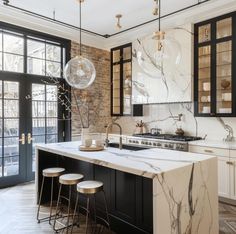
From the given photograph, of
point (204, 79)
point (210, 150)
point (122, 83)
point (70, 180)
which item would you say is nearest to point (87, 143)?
point (70, 180)

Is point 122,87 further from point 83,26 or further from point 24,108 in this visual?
point 24,108

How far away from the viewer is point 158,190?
75.9 inches

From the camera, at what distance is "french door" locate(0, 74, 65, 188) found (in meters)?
4.57

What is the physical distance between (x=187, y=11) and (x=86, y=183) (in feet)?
11.9

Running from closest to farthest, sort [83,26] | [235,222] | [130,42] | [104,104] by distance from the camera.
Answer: [235,222], [83,26], [130,42], [104,104]

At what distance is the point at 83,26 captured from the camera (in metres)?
5.19

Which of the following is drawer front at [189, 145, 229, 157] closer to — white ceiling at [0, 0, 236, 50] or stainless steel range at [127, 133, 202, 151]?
stainless steel range at [127, 133, 202, 151]

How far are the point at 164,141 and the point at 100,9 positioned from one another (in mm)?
2753

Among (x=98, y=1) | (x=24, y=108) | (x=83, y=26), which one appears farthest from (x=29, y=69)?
(x=98, y=1)

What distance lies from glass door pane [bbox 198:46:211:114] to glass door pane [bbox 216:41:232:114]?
0.16 metres

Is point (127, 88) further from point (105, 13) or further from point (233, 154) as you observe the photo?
point (233, 154)

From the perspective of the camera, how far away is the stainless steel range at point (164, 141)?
4242 mm

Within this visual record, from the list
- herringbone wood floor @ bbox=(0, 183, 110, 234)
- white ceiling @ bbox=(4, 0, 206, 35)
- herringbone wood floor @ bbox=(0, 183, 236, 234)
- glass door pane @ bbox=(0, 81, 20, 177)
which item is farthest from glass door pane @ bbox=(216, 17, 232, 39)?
glass door pane @ bbox=(0, 81, 20, 177)

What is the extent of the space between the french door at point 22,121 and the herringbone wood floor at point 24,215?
51 centimetres
